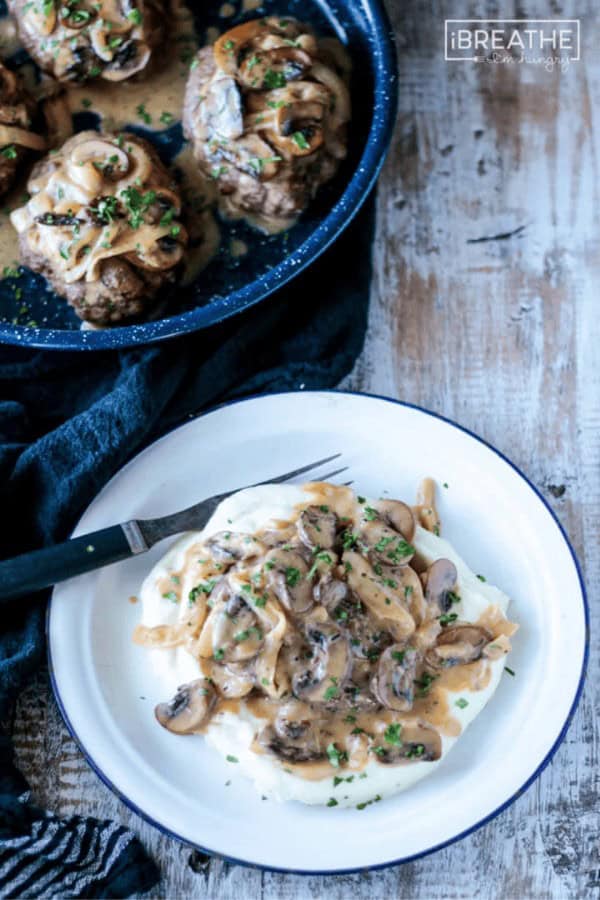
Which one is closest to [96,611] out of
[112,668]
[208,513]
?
[112,668]

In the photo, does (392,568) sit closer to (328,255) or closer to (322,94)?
(328,255)

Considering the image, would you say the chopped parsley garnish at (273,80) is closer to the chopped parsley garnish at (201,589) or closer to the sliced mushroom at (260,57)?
the sliced mushroom at (260,57)

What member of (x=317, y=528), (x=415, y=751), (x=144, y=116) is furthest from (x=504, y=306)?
(x=415, y=751)

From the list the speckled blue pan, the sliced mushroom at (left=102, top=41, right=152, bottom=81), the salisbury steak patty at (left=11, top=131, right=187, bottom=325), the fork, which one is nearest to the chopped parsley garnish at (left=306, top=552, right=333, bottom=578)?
the fork

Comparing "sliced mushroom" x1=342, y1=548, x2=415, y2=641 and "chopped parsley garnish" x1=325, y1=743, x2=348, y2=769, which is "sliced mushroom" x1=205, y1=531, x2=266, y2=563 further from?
"chopped parsley garnish" x1=325, y1=743, x2=348, y2=769

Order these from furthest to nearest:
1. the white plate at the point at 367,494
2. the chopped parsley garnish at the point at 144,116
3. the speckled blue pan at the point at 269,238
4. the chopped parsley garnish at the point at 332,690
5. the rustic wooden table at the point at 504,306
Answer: the chopped parsley garnish at the point at 144,116 → the rustic wooden table at the point at 504,306 → the speckled blue pan at the point at 269,238 → the white plate at the point at 367,494 → the chopped parsley garnish at the point at 332,690

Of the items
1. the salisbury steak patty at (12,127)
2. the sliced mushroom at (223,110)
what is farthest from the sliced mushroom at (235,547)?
the salisbury steak patty at (12,127)
